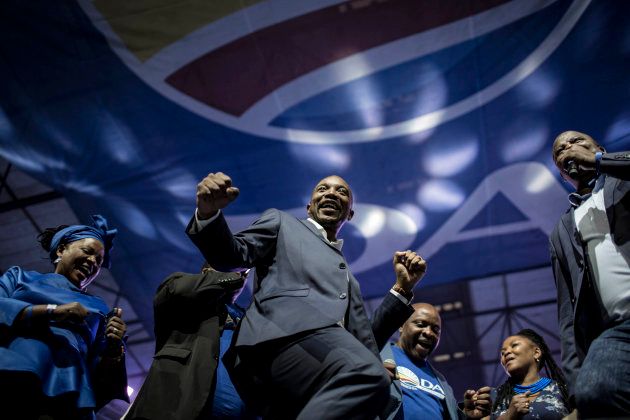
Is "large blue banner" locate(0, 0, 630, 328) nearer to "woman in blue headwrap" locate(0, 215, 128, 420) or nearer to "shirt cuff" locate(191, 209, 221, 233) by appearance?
"woman in blue headwrap" locate(0, 215, 128, 420)

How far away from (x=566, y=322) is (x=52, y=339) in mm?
2060

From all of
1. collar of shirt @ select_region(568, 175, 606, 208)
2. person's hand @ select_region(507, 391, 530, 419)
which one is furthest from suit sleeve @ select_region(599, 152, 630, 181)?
person's hand @ select_region(507, 391, 530, 419)

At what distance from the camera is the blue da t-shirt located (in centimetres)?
285

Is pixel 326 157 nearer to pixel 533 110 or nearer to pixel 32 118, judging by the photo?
pixel 533 110

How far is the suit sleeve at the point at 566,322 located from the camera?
2020 mm

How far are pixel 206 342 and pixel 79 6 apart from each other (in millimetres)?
3733

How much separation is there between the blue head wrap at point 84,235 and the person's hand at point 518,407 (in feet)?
7.29

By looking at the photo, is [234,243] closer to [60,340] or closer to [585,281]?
[60,340]

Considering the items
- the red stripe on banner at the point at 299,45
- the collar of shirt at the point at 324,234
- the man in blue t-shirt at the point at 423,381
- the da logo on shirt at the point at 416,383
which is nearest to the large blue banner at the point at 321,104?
the red stripe on banner at the point at 299,45

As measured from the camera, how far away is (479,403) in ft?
9.98

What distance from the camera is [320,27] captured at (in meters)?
4.84

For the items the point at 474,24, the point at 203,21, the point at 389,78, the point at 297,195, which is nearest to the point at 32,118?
the point at 203,21

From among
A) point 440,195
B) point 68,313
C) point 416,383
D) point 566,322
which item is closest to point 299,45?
point 440,195

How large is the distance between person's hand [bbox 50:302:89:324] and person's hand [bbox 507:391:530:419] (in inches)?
83.8
